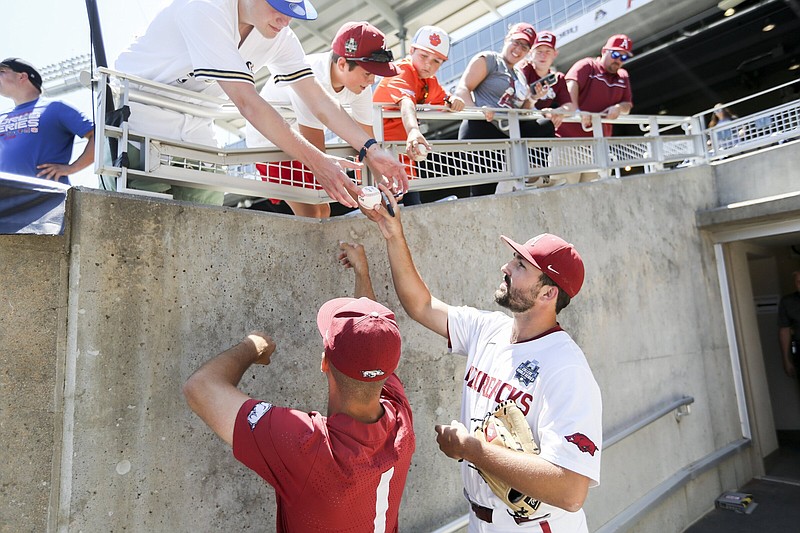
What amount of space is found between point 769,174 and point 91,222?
23.8ft

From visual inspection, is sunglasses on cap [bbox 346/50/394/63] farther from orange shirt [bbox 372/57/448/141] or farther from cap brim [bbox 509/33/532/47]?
cap brim [bbox 509/33/532/47]

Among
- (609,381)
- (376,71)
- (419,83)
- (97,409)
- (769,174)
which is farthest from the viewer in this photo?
Answer: (769,174)

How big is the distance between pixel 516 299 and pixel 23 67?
3437 millimetres

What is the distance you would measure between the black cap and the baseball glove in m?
3.53

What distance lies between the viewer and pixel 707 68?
48.9 feet

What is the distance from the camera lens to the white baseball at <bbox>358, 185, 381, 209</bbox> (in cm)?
261

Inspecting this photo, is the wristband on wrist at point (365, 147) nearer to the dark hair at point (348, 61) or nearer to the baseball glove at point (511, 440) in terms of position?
the dark hair at point (348, 61)

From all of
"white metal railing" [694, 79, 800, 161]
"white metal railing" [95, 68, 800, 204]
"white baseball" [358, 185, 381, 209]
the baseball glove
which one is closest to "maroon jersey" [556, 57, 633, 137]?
"white metal railing" [95, 68, 800, 204]

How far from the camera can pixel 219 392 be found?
71.6 inches

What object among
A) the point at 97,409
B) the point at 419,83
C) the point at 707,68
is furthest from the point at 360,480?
the point at 707,68

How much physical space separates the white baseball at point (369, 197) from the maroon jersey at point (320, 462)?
1.14m

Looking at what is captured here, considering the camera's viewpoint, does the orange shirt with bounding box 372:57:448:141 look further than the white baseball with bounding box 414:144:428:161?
Yes

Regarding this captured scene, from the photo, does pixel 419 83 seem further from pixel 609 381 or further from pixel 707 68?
pixel 707 68

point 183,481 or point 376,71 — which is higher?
point 376,71
